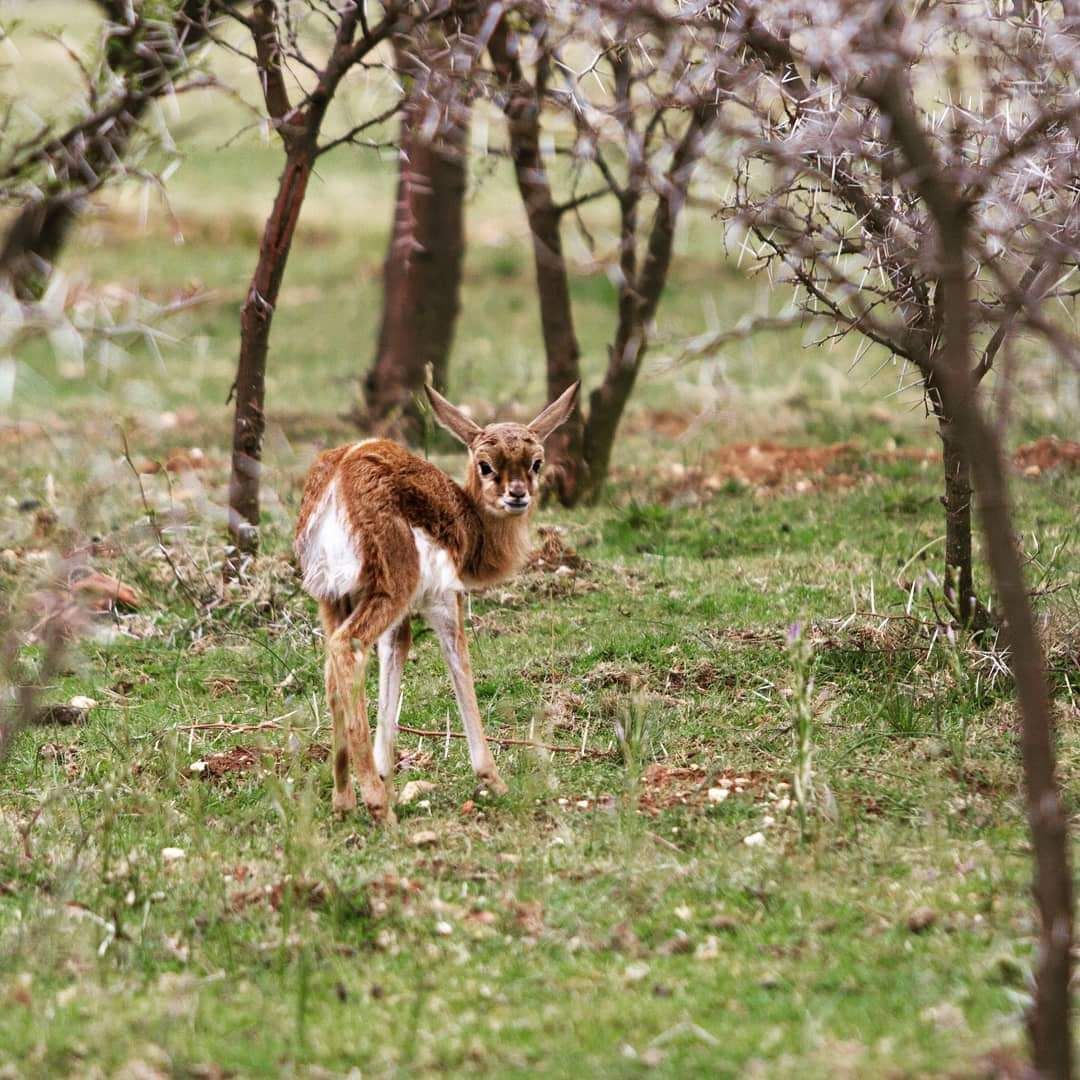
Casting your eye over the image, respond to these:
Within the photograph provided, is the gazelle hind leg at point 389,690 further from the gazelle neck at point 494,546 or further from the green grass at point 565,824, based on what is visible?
the gazelle neck at point 494,546

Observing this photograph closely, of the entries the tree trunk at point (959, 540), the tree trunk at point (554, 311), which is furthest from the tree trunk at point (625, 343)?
the tree trunk at point (959, 540)

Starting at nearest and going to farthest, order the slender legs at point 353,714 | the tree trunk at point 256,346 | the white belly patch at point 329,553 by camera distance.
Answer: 1. the slender legs at point 353,714
2. the white belly patch at point 329,553
3. the tree trunk at point 256,346

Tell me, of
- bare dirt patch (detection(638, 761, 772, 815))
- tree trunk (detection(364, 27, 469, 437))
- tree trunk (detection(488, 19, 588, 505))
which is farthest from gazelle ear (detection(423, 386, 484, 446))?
tree trunk (detection(364, 27, 469, 437))

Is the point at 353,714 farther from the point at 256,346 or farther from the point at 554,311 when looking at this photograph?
the point at 554,311

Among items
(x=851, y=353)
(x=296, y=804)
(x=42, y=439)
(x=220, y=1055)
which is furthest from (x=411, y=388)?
(x=220, y=1055)

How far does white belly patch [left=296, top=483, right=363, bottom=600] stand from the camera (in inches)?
252

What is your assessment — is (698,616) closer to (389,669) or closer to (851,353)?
(389,669)

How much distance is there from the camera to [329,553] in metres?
6.51

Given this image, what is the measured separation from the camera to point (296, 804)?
6.14m

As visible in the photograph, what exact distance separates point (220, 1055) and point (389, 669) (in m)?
2.57

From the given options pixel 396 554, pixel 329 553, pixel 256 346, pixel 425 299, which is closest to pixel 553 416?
pixel 396 554

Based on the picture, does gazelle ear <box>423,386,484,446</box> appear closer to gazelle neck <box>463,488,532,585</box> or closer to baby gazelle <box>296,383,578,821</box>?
baby gazelle <box>296,383,578,821</box>

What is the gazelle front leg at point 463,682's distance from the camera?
6570 mm

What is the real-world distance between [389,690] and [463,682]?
33cm
